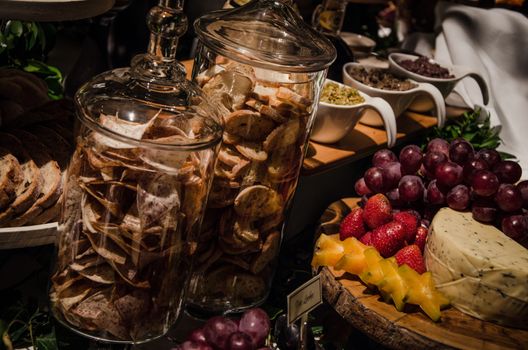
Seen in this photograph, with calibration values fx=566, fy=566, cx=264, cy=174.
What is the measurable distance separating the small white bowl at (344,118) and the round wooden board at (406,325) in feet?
1.10

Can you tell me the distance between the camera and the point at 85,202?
0.72 meters

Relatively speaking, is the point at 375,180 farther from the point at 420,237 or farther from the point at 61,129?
the point at 61,129

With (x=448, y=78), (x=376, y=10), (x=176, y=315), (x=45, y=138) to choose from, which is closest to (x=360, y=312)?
(x=176, y=315)

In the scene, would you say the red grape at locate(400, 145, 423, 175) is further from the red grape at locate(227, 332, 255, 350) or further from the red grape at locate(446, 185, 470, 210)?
the red grape at locate(227, 332, 255, 350)

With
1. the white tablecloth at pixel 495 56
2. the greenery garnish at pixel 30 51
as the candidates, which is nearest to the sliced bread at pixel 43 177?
the greenery garnish at pixel 30 51

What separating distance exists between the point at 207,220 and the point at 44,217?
0.79 ft

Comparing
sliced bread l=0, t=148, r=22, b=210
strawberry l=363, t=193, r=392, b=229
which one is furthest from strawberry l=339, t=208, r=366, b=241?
sliced bread l=0, t=148, r=22, b=210

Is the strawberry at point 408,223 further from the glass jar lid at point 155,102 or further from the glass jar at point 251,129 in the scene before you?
the glass jar lid at point 155,102

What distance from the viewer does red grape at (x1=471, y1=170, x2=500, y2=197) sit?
103 cm

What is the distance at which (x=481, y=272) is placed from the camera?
92 centimetres

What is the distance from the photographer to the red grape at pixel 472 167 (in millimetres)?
1070

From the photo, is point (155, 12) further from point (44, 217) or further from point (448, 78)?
point (448, 78)

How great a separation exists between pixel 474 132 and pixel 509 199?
575mm

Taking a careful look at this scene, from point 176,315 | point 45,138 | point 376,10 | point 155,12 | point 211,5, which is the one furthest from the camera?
point 376,10
